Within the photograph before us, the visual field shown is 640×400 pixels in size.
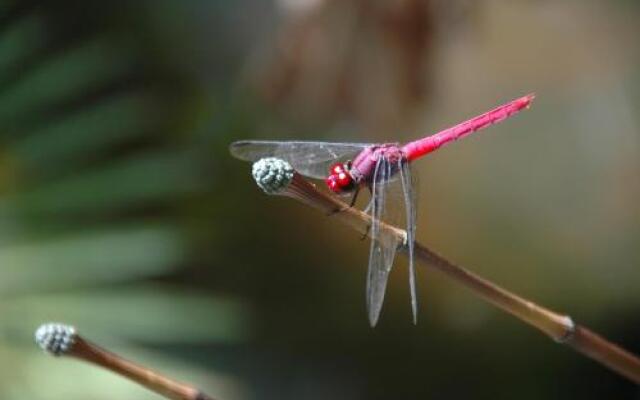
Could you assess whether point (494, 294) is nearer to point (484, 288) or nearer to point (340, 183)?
point (484, 288)

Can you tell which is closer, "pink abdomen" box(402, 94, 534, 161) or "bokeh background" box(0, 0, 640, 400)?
"pink abdomen" box(402, 94, 534, 161)

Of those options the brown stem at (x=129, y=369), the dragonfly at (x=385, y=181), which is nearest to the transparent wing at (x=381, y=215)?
the dragonfly at (x=385, y=181)

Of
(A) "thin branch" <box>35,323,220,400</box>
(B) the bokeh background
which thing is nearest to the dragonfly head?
(A) "thin branch" <box>35,323,220,400</box>

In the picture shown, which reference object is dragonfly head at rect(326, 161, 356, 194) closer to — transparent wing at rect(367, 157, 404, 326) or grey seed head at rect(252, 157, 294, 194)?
transparent wing at rect(367, 157, 404, 326)

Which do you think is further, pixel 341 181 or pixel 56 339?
pixel 341 181

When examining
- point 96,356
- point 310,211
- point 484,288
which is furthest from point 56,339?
point 310,211

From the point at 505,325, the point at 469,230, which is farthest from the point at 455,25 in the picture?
the point at 505,325

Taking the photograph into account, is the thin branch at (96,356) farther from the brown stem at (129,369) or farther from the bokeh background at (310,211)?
the bokeh background at (310,211)
